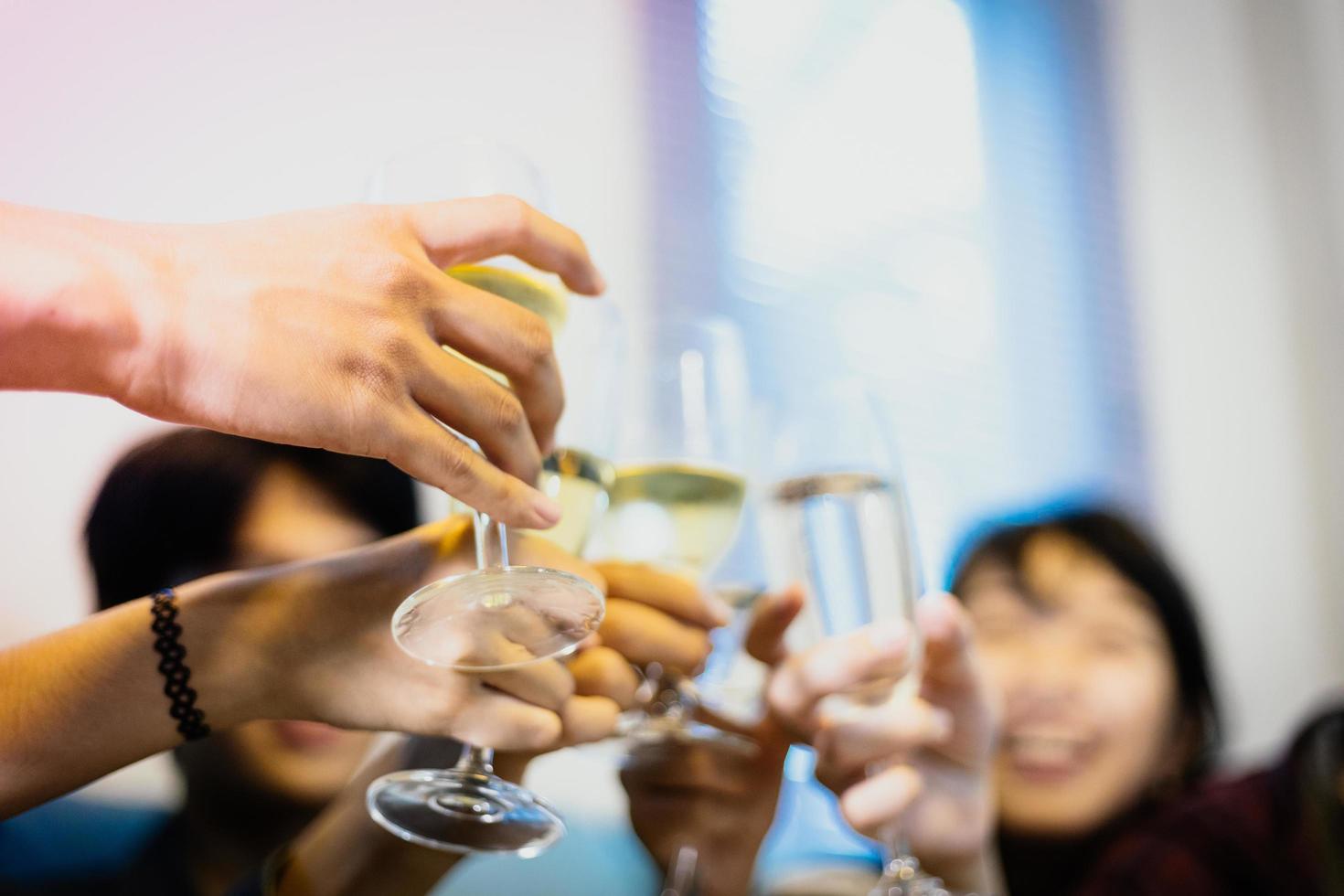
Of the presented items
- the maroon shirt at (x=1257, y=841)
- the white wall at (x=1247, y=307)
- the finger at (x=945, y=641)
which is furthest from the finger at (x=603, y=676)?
the white wall at (x=1247, y=307)

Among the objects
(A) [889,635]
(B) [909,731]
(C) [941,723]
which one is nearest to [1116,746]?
(C) [941,723]

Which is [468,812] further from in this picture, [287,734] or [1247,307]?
[1247,307]

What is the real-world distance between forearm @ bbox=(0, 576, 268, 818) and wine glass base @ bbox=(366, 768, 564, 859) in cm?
9

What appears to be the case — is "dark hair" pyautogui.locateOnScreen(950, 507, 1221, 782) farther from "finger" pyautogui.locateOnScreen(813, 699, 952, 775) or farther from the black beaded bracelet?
the black beaded bracelet

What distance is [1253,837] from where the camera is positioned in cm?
146

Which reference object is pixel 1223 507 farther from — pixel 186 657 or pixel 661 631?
pixel 186 657

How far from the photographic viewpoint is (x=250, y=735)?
2.28 feet

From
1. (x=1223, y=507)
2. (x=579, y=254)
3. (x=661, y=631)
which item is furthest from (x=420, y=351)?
(x=1223, y=507)

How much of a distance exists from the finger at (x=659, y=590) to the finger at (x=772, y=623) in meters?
0.06

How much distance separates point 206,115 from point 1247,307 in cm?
200

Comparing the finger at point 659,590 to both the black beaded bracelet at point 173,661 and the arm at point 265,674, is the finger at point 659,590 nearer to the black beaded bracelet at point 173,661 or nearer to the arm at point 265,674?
the arm at point 265,674

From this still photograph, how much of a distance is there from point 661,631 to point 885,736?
0.21m

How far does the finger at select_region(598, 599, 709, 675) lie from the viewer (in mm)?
661

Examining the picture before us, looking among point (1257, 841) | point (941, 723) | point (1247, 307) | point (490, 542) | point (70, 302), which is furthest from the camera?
point (1247, 307)
